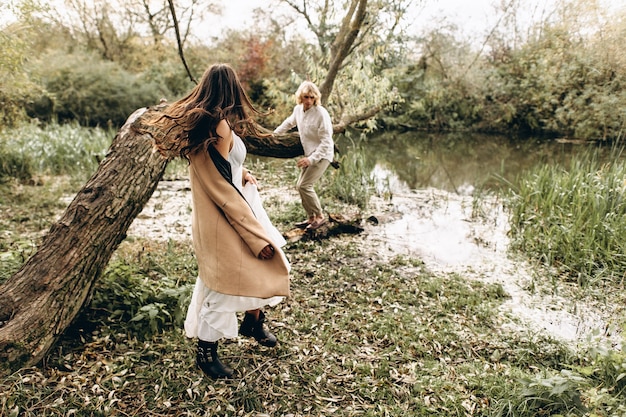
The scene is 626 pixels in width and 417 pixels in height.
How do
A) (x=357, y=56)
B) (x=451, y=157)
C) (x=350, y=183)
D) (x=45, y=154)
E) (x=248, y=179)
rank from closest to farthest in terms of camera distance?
(x=248, y=179), (x=350, y=183), (x=45, y=154), (x=357, y=56), (x=451, y=157)

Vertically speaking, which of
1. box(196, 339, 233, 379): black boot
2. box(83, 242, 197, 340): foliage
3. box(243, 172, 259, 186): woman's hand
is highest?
box(243, 172, 259, 186): woman's hand

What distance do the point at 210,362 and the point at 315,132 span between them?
2920mm

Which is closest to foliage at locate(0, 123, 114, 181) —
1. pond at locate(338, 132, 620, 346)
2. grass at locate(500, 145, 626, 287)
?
pond at locate(338, 132, 620, 346)

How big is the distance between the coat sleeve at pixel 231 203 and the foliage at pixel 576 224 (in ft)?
10.5

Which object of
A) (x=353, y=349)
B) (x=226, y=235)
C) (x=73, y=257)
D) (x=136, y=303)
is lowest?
(x=353, y=349)

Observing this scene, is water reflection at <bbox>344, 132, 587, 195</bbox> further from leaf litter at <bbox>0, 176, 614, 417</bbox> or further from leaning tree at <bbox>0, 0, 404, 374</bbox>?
leaning tree at <bbox>0, 0, 404, 374</bbox>

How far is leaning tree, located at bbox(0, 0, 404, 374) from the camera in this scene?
230 cm

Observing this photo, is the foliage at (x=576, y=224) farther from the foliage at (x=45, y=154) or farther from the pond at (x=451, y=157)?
the foliage at (x=45, y=154)

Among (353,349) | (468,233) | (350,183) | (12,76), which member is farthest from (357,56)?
(353,349)

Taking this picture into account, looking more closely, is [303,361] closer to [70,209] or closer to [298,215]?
[70,209]

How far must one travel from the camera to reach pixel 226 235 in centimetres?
218

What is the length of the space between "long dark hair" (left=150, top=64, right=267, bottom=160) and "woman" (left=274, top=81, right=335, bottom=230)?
7.59 ft

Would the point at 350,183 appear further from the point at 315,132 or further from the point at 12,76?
the point at 12,76

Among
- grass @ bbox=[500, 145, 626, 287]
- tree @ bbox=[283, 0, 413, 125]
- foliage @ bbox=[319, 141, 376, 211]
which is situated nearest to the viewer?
grass @ bbox=[500, 145, 626, 287]
